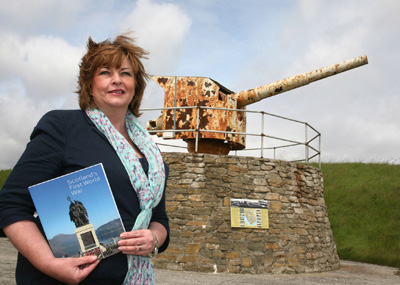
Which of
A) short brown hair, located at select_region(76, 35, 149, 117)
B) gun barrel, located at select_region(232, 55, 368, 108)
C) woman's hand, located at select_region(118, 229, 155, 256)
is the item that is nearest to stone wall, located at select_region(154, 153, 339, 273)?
gun barrel, located at select_region(232, 55, 368, 108)

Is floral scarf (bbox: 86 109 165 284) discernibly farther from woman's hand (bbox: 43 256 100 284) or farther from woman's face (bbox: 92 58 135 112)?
woman's hand (bbox: 43 256 100 284)

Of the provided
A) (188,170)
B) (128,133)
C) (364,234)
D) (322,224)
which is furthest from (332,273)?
(128,133)

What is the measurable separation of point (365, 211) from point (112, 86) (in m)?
16.4

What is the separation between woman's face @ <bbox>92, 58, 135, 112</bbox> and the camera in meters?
1.68

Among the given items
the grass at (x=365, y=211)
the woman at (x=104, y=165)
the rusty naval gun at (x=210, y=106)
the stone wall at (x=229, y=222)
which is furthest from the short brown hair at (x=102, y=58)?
the grass at (x=365, y=211)

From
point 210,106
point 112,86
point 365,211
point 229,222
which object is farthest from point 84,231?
point 365,211

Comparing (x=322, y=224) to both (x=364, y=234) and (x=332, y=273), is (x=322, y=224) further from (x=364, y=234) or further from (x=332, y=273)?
(x=364, y=234)

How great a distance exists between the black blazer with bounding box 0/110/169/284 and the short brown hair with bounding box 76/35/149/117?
101 millimetres

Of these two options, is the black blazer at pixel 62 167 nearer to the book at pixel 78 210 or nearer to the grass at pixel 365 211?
the book at pixel 78 210

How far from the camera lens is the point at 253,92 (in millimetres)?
10438

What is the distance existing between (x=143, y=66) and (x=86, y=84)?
261 mm

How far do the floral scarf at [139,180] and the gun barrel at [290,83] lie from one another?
8817 millimetres

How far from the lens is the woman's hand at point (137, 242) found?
1.52 meters

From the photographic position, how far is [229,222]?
344 inches
